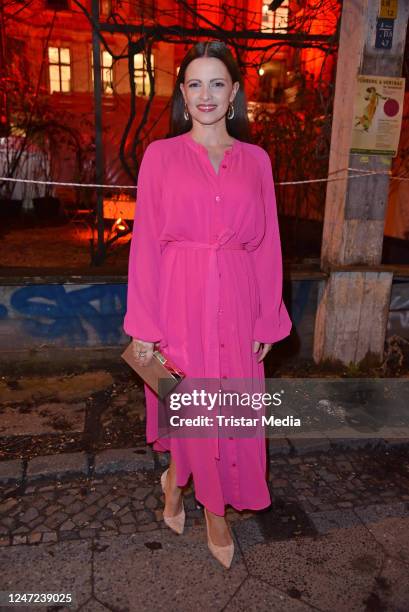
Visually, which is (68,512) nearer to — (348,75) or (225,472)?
(225,472)

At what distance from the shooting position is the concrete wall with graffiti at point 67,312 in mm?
4422

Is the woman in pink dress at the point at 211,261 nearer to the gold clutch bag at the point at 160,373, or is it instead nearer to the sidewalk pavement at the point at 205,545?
the gold clutch bag at the point at 160,373

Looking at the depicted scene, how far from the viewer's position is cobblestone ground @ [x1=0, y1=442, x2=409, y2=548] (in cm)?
276

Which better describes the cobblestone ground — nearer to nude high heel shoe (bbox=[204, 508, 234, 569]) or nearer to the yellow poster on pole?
nude high heel shoe (bbox=[204, 508, 234, 569])

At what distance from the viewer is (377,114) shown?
162 inches

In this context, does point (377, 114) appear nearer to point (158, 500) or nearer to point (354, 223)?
point (354, 223)

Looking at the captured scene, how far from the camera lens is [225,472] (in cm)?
260

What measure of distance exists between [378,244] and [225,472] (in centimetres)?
280

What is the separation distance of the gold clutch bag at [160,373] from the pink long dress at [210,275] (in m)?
0.08

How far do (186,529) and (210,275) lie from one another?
1.47 metres

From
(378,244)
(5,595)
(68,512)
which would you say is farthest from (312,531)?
(378,244)

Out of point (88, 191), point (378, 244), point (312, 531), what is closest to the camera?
point (312, 531)

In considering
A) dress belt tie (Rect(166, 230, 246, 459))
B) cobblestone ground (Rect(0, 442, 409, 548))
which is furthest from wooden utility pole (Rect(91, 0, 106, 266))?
cobblestone ground (Rect(0, 442, 409, 548))

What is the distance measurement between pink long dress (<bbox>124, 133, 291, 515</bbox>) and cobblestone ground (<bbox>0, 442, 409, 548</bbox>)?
414 mm
